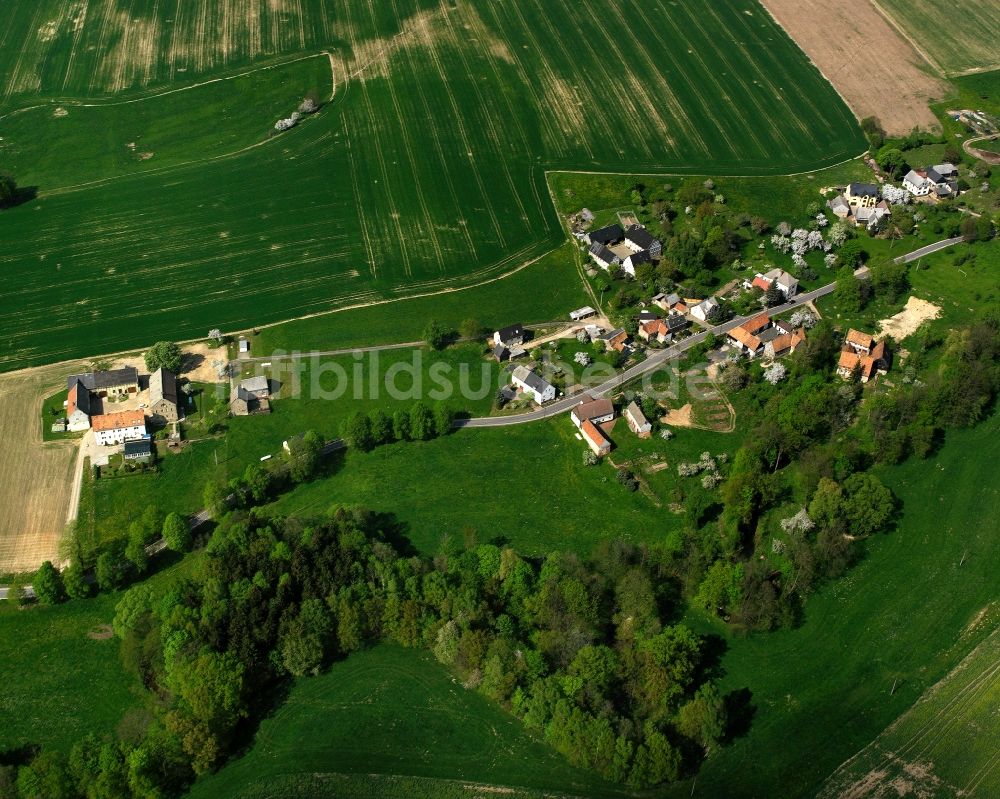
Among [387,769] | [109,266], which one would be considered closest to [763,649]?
[387,769]

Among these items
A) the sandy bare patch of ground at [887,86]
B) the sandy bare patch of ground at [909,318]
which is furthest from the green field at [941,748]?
the sandy bare patch of ground at [887,86]

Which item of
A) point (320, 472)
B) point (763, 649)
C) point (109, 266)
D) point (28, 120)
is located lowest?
point (763, 649)

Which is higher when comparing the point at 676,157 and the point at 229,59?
the point at 229,59

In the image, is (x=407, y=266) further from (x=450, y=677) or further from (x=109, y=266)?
(x=450, y=677)

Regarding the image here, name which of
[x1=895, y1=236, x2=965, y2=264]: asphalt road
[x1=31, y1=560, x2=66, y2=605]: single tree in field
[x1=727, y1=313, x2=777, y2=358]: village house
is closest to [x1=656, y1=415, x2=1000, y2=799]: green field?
[x1=727, y1=313, x2=777, y2=358]: village house

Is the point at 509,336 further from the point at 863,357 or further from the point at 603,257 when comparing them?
the point at 863,357

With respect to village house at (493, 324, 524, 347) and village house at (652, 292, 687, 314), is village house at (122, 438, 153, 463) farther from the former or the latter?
village house at (652, 292, 687, 314)
